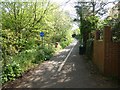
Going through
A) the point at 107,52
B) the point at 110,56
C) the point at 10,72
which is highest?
the point at 107,52

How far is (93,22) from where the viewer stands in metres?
22.4

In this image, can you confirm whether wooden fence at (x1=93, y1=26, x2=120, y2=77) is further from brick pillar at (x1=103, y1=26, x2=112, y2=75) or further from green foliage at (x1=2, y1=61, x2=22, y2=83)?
green foliage at (x1=2, y1=61, x2=22, y2=83)

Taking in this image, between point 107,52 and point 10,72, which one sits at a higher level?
point 107,52

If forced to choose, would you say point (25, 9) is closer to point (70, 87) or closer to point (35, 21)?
point (35, 21)

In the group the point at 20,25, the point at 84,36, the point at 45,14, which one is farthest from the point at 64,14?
the point at 20,25

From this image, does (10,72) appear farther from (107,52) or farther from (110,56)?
(110,56)

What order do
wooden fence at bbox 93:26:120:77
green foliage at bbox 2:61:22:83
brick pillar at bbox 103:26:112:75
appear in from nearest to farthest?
green foliage at bbox 2:61:22:83 → wooden fence at bbox 93:26:120:77 → brick pillar at bbox 103:26:112:75

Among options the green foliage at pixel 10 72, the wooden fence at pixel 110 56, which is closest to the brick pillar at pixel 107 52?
the wooden fence at pixel 110 56

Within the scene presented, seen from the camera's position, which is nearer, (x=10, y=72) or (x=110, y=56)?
(x=10, y=72)

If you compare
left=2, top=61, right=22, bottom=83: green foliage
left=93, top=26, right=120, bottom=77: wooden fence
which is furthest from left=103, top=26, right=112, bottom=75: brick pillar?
left=2, top=61, right=22, bottom=83: green foliage

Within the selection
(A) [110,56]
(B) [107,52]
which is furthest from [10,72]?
(A) [110,56]

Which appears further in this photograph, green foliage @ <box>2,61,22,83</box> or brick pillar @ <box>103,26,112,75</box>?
brick pillar @ <box>103,26,112,75</box>

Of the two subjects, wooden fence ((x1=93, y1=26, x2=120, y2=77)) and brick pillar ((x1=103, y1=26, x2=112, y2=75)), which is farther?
brick pillar ((x1=103, y1=26, x2=112, y2=75))

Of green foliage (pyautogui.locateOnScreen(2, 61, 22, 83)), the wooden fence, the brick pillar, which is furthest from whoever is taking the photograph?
the brick pillar
